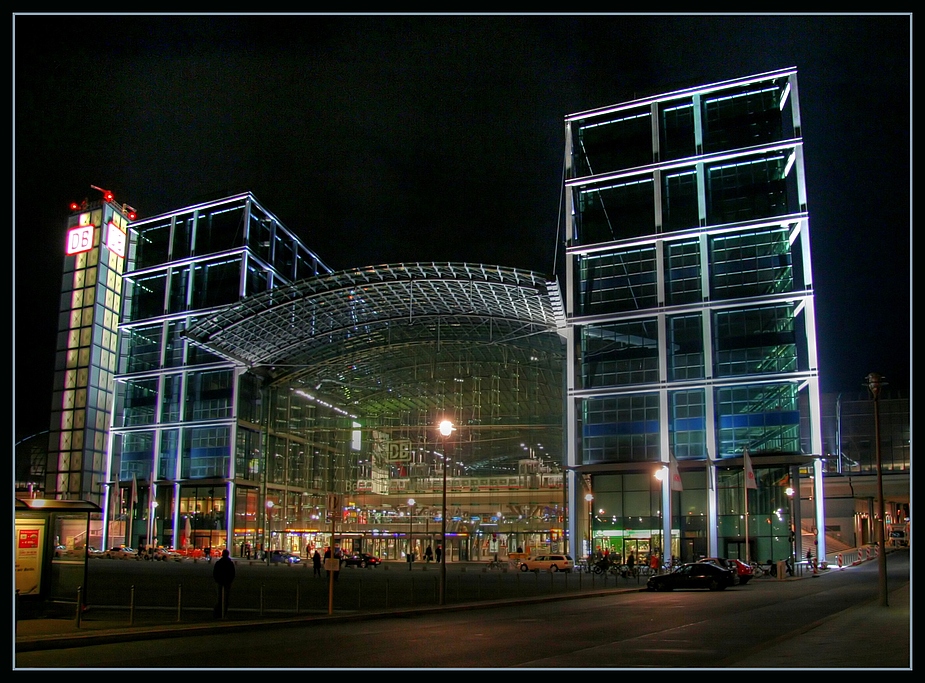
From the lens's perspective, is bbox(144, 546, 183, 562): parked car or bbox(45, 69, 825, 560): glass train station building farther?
bbox(144, 546, 183, 562): parked car

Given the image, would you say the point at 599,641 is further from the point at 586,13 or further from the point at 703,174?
the point at 703,174

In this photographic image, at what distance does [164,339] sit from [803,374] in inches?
2312

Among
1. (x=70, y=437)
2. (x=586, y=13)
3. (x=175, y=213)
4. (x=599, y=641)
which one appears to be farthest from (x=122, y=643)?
(x=70, y=437)

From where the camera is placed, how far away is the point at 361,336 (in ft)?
264

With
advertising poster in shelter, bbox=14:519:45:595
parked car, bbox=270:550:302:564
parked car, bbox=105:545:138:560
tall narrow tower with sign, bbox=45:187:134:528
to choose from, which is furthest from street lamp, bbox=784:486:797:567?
tall narrow tower with sign, bbox=45:187:134:528

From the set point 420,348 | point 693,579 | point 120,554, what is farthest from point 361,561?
point 693,579

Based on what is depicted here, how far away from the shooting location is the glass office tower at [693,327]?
59.8 meters

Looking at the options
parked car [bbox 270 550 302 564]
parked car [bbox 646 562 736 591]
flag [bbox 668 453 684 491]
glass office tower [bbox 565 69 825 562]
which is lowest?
parked car [bbox 270 550 302 564]

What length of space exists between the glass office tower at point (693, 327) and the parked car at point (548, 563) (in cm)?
391

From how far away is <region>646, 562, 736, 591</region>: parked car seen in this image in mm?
37500

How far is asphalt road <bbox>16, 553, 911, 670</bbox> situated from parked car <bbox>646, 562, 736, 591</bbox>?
10.9 m

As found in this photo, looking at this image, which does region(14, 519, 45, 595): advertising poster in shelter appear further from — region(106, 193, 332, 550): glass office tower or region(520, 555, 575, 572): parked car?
region(106, 193, 332, 550): glass office tower

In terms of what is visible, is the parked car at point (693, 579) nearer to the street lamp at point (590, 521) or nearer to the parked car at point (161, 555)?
the street lamp at point (590, 521)

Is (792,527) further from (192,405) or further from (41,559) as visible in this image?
(192,405)
